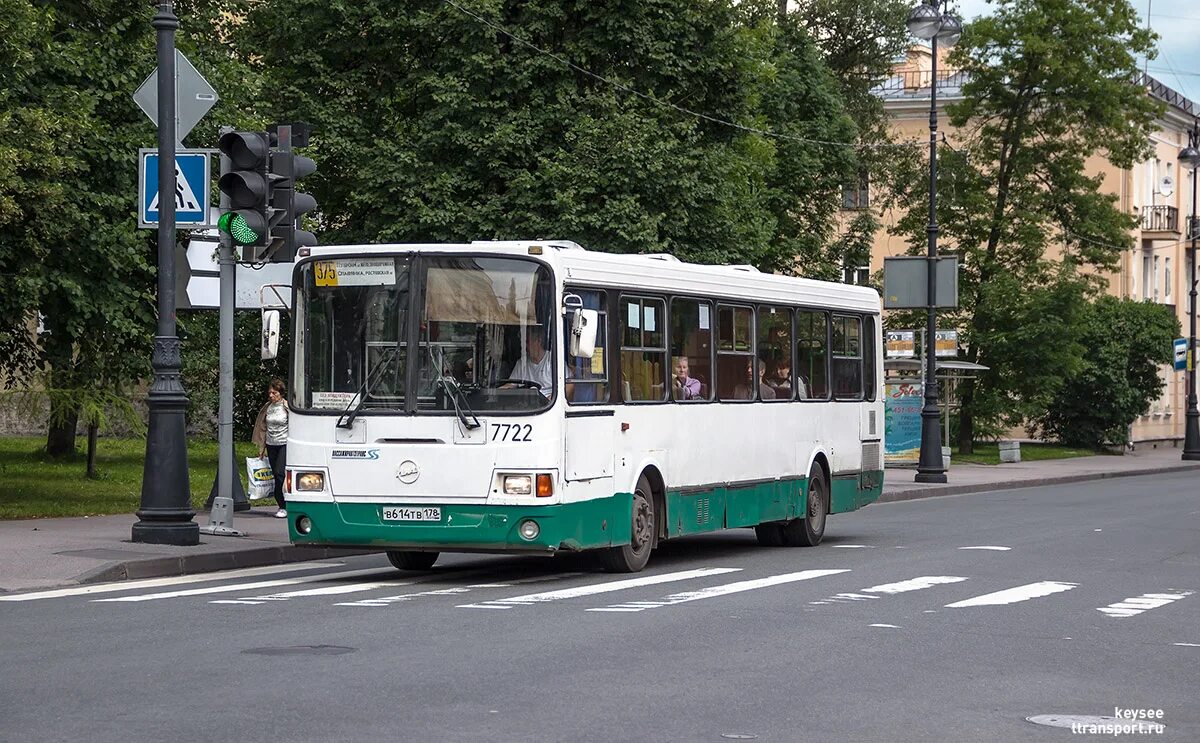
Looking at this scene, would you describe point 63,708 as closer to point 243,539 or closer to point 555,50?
point 243,539

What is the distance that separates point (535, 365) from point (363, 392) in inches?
56.6

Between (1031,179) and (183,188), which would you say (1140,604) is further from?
(1031,179)

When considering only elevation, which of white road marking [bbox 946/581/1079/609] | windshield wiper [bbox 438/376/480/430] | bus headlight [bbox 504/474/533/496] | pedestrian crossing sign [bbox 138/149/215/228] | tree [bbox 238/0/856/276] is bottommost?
white road marking [bbox 946/581/1079/609]

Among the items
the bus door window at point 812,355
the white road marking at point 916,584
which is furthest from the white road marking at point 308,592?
the bus door window at point 812,355

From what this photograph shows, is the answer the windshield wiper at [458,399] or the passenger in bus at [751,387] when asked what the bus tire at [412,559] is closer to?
the windshield wiper at [458,399]

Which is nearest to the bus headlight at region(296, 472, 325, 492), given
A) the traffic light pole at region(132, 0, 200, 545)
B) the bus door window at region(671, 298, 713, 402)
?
the traffic light pole at region(132, 0, 200, 545)

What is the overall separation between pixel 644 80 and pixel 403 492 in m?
25.3

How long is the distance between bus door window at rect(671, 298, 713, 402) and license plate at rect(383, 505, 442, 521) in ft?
10.6

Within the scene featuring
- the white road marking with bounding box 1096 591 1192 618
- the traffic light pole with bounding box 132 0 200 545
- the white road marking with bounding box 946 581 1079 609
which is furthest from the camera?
the traffic light pole with bounding box 132 0 200 545

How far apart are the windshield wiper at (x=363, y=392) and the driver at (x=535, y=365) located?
3.38 feet

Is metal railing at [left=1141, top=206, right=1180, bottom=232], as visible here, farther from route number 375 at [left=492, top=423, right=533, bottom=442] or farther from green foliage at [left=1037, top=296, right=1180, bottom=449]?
route number 375 at [left=492, top=423, right=533, bottom=442]

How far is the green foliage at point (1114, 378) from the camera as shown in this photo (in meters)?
62.9

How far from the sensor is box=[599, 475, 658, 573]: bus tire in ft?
55.5

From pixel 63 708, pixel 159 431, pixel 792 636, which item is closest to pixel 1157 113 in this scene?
pixel 159 431
